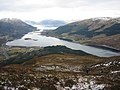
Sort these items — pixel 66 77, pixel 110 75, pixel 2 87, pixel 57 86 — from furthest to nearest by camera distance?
pixel 110 75, pixel 66 77, pixel 57 86, pixel 2 87

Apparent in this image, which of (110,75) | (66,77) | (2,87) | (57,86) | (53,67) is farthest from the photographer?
(53,67)

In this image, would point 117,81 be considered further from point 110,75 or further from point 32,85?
point 32,85

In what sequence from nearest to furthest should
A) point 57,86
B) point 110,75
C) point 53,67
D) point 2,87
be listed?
1. point 2,87
2. point 57,86
3. point 110,75
4. point 53,67

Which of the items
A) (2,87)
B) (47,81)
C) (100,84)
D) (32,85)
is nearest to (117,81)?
(100,84)

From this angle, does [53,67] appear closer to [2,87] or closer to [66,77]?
[66,77]

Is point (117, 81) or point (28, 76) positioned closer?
point (28, 76)

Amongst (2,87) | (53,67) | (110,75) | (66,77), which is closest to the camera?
(2,87)

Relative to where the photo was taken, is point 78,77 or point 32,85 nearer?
point 32,85

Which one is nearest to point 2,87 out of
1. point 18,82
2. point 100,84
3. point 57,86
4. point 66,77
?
point 18,82
